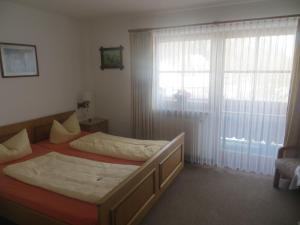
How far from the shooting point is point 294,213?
260cm

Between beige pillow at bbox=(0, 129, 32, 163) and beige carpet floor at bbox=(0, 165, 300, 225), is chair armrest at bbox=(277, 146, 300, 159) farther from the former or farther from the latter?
beige pillow at bbox=(0, 129, 32, 163)

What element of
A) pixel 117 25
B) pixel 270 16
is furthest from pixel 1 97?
pixel 270 16

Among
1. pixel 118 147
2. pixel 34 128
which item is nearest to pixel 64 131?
pixel 34 128

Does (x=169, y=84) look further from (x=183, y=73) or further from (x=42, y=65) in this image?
(x=42, y=65)

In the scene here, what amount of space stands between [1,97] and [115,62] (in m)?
1.98

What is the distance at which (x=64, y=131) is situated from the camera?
12.0 ft

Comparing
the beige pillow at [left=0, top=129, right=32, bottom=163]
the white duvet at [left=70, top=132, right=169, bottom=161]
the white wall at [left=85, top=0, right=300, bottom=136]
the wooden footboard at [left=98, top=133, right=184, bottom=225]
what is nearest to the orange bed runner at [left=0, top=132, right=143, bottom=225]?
the wooden footboard at [left=98, top=133, right=184, bottom=225]

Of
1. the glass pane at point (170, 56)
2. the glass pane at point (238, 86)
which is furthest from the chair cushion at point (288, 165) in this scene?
the glass pane at point (170, 56)

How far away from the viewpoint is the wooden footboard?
5.87 ft

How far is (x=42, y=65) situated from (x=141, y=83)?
1.68 meters

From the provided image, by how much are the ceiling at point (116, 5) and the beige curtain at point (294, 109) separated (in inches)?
42.5

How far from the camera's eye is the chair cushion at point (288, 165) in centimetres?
278

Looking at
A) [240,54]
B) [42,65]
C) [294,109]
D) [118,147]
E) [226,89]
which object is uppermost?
[240,54]

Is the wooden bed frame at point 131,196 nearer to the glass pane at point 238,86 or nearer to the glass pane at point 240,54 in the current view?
the glass pane at point 238,86
